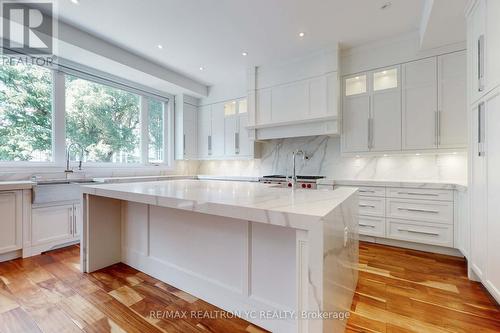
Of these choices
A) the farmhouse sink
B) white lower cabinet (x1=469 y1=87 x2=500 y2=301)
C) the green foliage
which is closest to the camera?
white lower cabinet (x1=469 y1=87 x2=500 y2=301)

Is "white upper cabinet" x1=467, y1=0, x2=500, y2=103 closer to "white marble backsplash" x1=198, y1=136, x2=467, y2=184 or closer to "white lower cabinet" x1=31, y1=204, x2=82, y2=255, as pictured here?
"white marble backsplash" x1=198, y1=136, x2=467, y2=184

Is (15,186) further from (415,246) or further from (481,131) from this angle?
(415,246)

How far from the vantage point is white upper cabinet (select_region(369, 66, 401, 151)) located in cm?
304

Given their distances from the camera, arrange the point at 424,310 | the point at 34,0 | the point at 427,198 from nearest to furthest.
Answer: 1. the point at 424,310
2. the point at 34,0
3. the point at 427,198

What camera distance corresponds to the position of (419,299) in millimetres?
1750

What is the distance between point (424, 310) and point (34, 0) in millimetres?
4533

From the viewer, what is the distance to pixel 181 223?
1875 millimetres

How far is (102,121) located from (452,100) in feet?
16.5

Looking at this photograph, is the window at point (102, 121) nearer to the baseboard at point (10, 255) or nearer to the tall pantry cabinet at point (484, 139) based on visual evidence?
the baseboard at point (10, 255)

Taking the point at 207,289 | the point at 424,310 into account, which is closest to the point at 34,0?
the point at 207,289

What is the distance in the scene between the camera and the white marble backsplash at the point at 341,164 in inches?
118

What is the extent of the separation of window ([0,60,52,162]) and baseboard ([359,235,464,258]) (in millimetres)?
4626

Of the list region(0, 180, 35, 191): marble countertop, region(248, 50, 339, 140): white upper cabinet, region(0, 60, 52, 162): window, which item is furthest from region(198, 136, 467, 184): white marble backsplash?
region(0, 180, 35, 191): marble countertop

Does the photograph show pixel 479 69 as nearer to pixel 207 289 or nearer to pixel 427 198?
pixel 427 198
